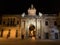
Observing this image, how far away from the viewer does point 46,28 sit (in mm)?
53344

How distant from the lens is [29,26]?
5397 centimetres

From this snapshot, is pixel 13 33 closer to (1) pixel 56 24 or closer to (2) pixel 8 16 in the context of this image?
(2) pixel 8 16

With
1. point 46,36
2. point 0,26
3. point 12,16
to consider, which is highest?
point 12,16

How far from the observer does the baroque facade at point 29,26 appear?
52.7 meters

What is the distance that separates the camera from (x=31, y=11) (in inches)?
2203

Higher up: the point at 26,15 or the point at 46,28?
the point at 26,15

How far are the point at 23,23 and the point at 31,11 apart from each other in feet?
19.6

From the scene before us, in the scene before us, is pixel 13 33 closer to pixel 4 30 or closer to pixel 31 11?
pixel 4 30

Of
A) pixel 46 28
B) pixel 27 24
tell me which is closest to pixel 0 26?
pixel 27 24

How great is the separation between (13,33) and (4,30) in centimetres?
350

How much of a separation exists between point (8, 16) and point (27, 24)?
25.1 feet

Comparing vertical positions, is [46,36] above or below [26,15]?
below

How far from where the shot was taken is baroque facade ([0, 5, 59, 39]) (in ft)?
173

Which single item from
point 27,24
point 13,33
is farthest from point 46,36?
point 13,33
